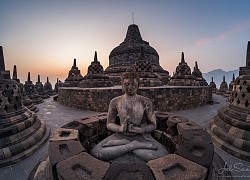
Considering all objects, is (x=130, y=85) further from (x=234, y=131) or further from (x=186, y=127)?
(x=234, y=131)

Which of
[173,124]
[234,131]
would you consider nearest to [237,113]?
[234,131]

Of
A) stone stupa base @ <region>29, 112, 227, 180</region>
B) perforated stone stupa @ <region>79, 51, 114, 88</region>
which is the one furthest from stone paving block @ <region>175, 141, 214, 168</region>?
perforated stone stupa @ <region>79, 51, 114, 88</region>

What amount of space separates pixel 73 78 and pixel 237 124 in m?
21.2

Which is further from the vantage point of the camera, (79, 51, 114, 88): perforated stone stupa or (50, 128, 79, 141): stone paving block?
(79, 51, 114, 88): perforated stone stupa

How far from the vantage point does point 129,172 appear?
6.09 ft

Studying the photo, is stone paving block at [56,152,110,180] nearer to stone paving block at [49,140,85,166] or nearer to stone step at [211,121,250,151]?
stone paving block at [49,140,85,166]

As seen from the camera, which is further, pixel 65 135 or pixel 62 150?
pixel 65 135

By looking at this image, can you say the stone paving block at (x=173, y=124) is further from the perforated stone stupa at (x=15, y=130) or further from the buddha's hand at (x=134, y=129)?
the perforated stone stupa at (x=15, y=130)

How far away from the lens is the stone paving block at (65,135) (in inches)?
109

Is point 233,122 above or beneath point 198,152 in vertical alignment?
beneath

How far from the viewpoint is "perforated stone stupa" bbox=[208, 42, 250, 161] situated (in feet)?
14.9

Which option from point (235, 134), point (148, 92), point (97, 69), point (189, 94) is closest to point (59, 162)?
point (235, 134)

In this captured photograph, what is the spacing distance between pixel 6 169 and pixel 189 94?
11.4 m

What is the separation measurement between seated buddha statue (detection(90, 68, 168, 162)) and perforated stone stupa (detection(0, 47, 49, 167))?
3270 mm
